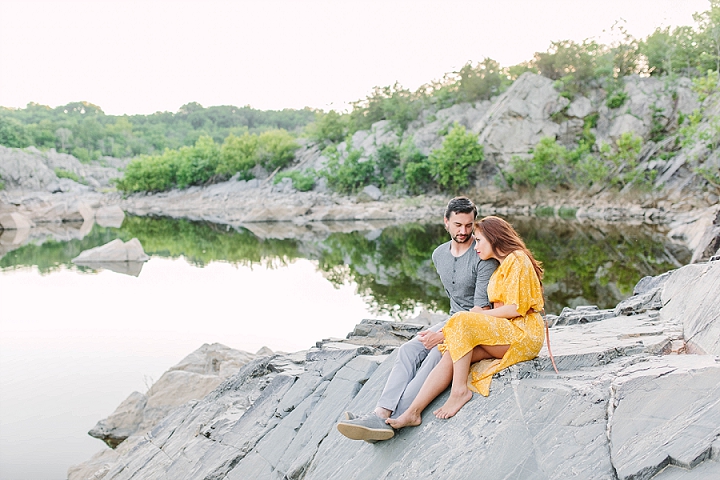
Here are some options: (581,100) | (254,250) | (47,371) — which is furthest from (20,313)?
(581,100)

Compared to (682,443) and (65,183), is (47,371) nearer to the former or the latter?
(682,443)

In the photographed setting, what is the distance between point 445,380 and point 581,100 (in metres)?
46.6

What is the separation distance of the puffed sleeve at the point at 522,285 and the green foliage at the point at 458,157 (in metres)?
41.3

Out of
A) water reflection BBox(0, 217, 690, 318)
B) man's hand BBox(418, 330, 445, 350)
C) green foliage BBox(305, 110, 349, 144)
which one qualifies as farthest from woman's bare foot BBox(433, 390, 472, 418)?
green foliage BBox(305, 110, 349, 144)

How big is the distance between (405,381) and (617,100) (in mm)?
46247

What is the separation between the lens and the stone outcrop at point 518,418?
295 centimetres

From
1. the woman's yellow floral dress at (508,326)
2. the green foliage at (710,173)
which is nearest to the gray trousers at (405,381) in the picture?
the woman's yellow floral dress at (508,326)

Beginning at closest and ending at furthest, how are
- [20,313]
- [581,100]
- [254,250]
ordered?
[20,313] → [254,250] → [581,100]

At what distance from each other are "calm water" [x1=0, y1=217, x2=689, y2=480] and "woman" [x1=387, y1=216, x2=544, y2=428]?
5.18 meters

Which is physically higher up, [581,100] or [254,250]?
[581,100]

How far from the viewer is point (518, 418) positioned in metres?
3.44

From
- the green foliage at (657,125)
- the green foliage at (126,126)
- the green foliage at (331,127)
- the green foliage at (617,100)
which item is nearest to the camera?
the green foliage at (657,125)

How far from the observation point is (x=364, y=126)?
6175 cm

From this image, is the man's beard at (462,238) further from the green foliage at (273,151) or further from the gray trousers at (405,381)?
the green foliage at (273,151)
